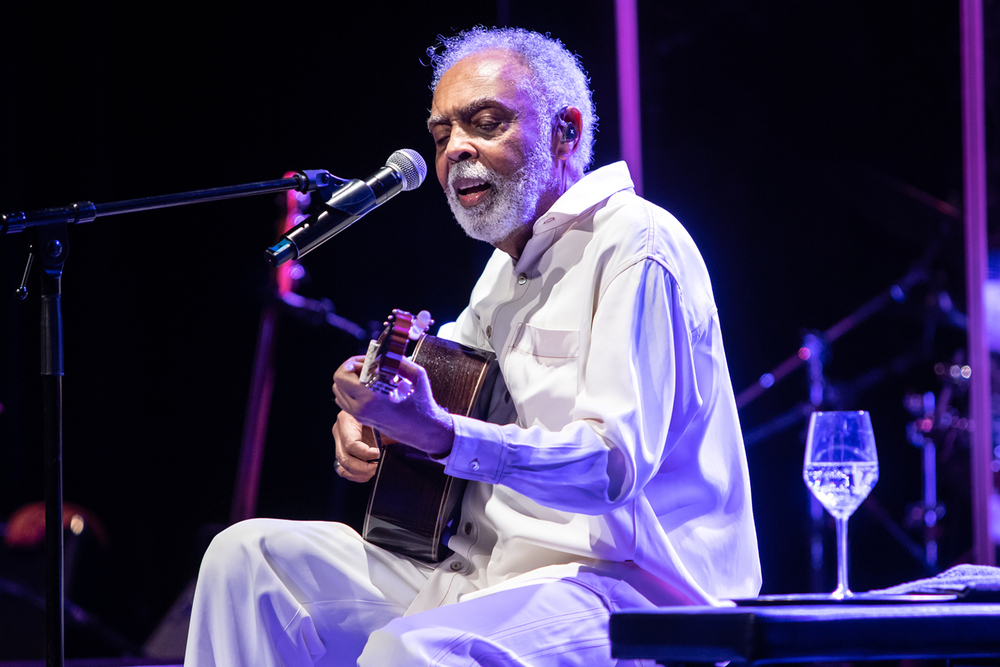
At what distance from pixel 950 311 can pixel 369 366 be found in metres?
2.95

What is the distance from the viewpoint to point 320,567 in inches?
73.0

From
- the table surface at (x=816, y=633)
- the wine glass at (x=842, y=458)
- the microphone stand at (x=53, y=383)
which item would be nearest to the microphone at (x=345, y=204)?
the microphone stand at (x=53, y=383)

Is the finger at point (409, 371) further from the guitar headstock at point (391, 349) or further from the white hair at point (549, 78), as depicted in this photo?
the white hair at point (549, 78)

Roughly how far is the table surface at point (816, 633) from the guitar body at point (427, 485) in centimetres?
71

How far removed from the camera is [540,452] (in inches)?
58.1

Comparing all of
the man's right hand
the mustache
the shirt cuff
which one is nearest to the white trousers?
the man's right hand

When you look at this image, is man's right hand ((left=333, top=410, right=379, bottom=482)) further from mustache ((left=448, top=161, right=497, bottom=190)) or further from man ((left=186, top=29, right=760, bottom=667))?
mustache ((left=448, top=161, right=497, bottom=190))

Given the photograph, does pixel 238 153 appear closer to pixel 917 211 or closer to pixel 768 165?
pixel 768 165

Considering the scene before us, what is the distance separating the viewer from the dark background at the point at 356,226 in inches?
141

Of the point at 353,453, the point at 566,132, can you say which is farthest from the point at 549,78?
the point at 353,453

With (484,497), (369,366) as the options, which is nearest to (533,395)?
(484,497)

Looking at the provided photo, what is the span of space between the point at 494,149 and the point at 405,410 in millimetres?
819

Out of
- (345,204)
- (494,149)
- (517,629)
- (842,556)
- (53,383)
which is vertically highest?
(494,149)

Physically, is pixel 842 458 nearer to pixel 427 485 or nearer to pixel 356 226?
pixel 427 485
